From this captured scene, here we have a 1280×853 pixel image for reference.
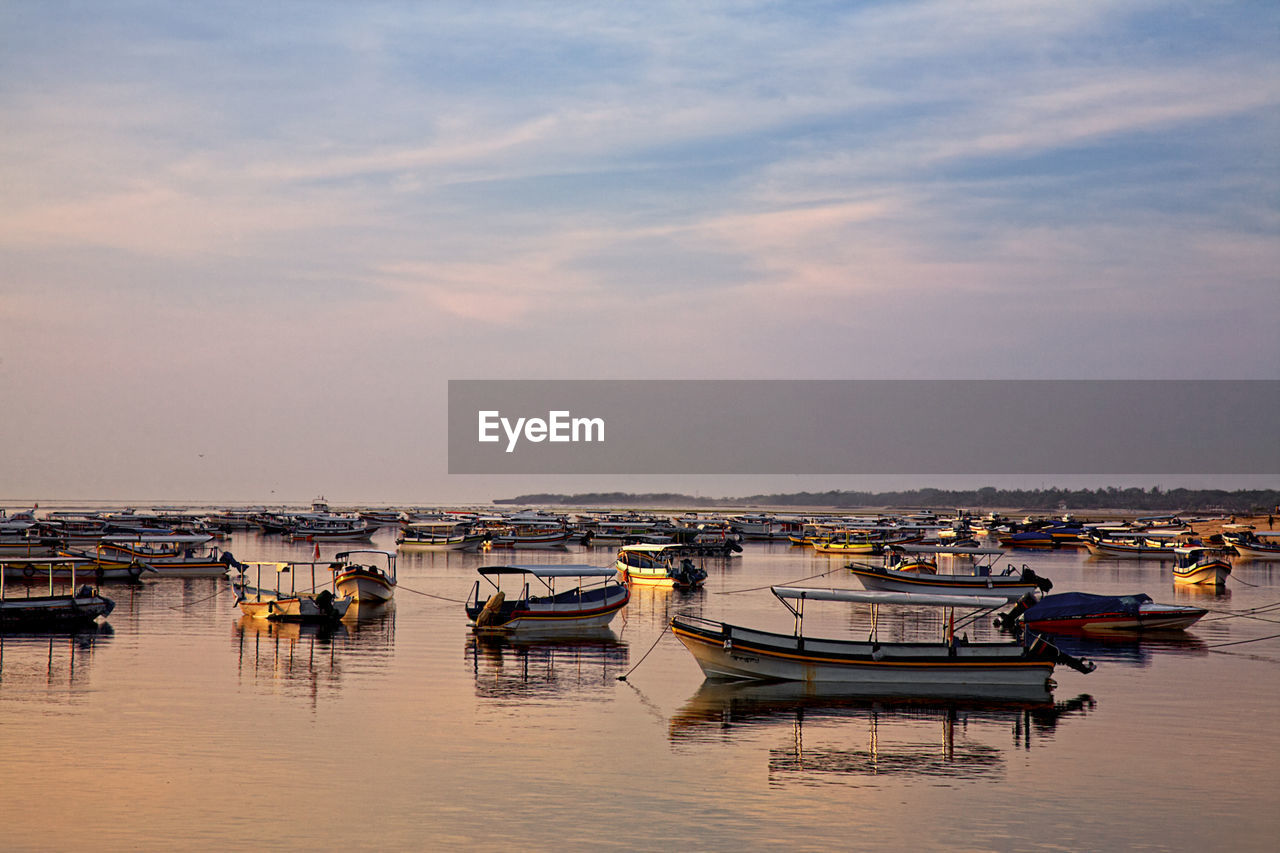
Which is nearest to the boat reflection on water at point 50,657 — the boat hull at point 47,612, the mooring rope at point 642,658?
the boat hull at point 47,612

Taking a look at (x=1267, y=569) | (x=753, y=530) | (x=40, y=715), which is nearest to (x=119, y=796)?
(x=40, y=715)

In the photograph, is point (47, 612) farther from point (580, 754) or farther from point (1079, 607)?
point (1079, 607)

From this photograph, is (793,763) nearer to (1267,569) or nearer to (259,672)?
(259,672)

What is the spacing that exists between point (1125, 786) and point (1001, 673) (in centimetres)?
1075

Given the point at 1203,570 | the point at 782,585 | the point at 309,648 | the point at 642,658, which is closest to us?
the point at 642,658

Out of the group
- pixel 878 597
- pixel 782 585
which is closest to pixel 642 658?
pixel 878 597

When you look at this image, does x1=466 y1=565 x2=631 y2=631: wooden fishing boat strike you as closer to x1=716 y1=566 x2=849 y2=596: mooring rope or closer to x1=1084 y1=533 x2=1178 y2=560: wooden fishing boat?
x1=716 y1=566 x2=849 y2=596: mooring rope

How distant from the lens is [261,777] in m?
24.5

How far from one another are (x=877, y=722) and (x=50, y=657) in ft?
91.7

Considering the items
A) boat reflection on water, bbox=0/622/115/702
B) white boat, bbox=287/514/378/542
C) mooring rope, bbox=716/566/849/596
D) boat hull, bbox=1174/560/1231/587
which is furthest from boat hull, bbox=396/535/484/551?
boat reflection on water, bbox=0/622/115/702

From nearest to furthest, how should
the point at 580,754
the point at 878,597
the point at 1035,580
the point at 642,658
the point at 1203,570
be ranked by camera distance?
the point at 580,754 → the point at 878,597 → the point at 642,658 → the point at 1035,580 → the point at 1203,570

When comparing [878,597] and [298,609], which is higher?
[878,597]

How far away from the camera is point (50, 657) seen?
41031 millimetres

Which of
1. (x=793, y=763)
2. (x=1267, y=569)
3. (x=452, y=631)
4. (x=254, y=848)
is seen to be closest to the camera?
(x=254, y=848)
